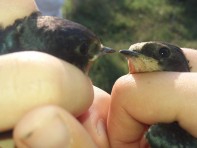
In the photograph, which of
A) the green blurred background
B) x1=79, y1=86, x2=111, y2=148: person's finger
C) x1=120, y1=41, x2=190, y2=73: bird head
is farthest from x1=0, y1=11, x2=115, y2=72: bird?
the green blurred background

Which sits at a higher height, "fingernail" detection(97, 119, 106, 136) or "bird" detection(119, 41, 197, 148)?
"bird" detection(119, 41, 197, 148)

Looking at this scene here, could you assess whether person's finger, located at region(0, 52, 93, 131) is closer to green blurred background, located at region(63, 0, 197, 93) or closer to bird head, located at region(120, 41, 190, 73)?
bird head, located at region(120, 41, 190, 73)

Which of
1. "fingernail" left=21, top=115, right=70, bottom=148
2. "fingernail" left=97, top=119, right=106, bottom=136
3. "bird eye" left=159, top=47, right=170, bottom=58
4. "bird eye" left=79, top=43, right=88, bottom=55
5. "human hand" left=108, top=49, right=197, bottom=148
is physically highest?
"bird eye" left=79, top=43, right=88, bottom=55

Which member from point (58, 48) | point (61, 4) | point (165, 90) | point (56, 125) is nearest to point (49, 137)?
point (56, 125)

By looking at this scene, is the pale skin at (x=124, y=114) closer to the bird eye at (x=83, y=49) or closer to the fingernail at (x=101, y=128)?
the fingernail at (x=101, y=128)

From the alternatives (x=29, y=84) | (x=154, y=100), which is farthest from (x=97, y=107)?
(x=29, y=84)

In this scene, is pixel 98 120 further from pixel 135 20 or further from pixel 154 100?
pixel 135 20

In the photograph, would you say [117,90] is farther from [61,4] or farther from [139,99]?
[61,4]
